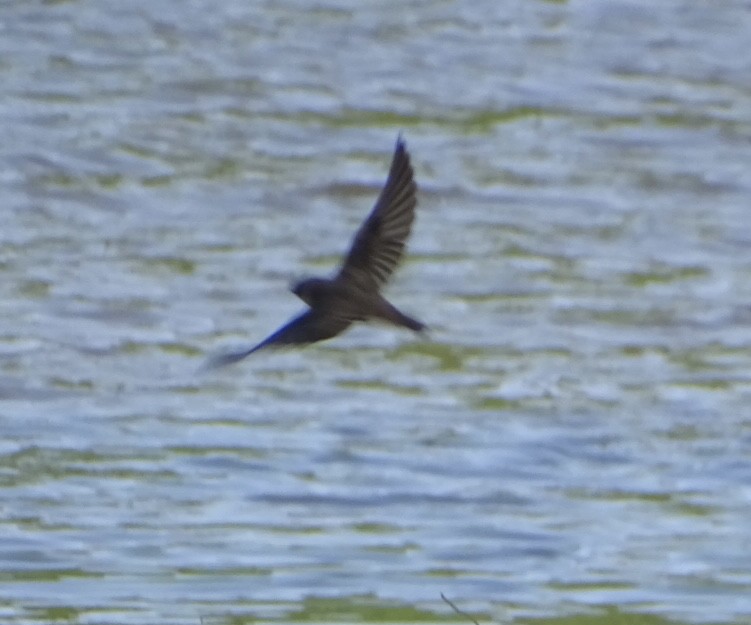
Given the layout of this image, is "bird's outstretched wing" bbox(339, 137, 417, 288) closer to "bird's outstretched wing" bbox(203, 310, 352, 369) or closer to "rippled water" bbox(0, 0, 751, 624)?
"bird's outstretched wing" bbox(203, 310, 352, 369)

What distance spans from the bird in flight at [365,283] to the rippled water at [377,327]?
1.70 m

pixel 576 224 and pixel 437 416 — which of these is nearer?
pixel 437 416

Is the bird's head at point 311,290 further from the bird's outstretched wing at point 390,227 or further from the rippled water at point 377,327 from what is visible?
the rippled water at point 377,327

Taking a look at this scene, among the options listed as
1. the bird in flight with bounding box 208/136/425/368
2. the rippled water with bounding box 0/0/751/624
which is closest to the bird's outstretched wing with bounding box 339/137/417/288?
the bird in flight with bounding box 208/136/425/368

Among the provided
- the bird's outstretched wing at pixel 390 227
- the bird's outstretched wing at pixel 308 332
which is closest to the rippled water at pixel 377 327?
the bird's outstretched wing at pixel 390 227

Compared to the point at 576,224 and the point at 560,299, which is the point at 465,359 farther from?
the point at 576,224

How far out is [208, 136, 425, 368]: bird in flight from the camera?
482 centimetres

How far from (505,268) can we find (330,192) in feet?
4.49

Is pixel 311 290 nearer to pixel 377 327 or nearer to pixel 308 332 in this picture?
pixel 308 332

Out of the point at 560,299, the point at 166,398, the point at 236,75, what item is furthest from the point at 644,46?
the point at 166,398

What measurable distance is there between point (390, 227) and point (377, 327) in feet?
16.6

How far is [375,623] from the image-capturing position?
6562 mm

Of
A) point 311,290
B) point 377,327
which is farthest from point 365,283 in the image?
point 377,327

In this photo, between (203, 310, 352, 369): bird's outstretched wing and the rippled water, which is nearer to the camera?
(203, 310, 352, 369): bird's outstretched wing
